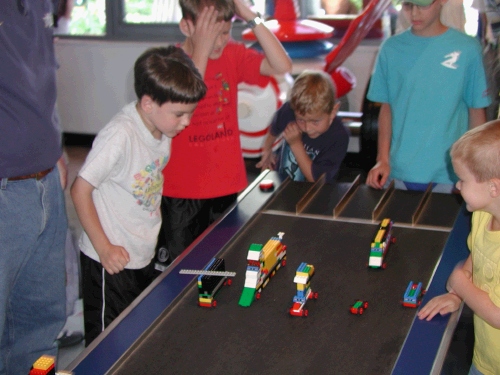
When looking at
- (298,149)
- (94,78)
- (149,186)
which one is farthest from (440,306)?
(94,78)

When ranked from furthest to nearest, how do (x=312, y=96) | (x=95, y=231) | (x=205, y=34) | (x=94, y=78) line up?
(x=94, y=78), (x=312, y=96), (x=205, y=34), (x=95, y=231)

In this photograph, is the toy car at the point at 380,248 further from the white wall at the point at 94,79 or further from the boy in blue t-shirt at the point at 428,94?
the white wall at the point at 94,79

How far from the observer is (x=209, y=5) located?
7.04 feet

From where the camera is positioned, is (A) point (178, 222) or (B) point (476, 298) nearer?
(B) point (476, 298)

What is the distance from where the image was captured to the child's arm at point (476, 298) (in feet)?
4.59

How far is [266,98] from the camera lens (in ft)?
12.8

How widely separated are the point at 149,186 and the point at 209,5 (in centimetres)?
64

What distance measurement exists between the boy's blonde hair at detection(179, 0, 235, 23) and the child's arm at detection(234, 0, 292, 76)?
4.6 inches

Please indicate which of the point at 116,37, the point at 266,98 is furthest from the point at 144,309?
the point at 116,37

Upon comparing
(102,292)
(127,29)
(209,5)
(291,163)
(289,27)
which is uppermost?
(209,5)

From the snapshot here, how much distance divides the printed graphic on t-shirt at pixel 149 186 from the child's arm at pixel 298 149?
55cm

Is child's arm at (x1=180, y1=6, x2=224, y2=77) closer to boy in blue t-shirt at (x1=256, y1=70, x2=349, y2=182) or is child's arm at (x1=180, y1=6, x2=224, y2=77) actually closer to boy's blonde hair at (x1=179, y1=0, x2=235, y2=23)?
boy's blonde hair at (x1=179, y1=0, x2=235, y2=23)

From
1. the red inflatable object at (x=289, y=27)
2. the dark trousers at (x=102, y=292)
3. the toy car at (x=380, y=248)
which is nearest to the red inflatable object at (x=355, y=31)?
the red inflatable object at (x=289, y=27)

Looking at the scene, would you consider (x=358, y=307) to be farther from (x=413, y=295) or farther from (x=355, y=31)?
(x=355, y=31)
